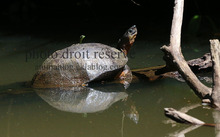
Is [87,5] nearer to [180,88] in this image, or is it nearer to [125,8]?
[125,8]

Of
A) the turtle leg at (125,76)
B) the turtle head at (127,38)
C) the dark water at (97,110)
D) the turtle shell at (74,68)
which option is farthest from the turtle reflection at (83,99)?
the turtle head at (127,38)

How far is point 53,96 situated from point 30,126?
80 cm

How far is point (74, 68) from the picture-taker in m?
3.38

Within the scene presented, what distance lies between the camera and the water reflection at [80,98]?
276cm

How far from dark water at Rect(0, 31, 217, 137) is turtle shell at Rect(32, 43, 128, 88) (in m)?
0.13

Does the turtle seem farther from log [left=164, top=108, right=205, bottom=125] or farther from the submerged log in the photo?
log [left=164, top=108, right=205, bottom=125]

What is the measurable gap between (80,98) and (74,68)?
45 cm

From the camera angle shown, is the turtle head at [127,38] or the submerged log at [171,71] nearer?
the submerged log at [171,71]

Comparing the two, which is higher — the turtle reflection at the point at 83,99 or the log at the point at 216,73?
the log at the point at 216,73

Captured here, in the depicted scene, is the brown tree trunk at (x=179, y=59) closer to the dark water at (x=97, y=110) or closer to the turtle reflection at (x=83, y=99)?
the dark water at (x=97, y=110)

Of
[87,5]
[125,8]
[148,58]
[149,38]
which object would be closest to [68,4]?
[87,5]

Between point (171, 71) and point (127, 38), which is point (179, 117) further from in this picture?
point (127, 38)

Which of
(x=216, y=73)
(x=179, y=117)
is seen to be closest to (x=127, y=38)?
(x=216, y=73)

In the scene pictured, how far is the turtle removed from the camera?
132 inches
